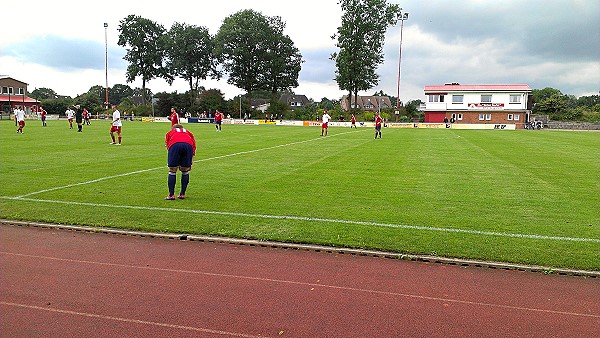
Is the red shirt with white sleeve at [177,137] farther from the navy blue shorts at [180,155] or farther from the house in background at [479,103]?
the house in background at [479,103]

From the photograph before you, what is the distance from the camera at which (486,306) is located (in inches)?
192

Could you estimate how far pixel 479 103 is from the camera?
7488 cm

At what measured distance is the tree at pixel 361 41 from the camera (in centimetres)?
7744

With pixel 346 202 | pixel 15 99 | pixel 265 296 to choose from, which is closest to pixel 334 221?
pixel 346 202

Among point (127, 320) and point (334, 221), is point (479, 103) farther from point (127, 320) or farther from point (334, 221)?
point (127, 320)

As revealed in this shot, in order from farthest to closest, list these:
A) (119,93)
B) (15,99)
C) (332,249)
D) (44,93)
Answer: (119,93), (44,93), (15,99), (332,249)

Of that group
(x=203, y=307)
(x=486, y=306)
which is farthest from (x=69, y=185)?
(x=486, y=306)

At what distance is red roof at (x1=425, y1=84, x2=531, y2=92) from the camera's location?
72688 mm

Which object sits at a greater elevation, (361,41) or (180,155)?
(361,41)

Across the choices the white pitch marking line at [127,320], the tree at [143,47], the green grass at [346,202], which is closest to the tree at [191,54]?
the tree at [143,47]

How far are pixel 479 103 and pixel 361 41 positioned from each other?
22.9 meters

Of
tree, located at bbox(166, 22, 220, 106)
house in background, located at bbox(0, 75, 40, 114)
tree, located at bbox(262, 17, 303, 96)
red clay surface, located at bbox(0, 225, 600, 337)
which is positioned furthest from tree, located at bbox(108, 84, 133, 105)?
red clay surface, located at bbox(0, 225, 600, 337)

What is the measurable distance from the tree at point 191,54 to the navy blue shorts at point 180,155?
85.6 m

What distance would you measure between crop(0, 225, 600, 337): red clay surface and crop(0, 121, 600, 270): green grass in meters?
0.77
